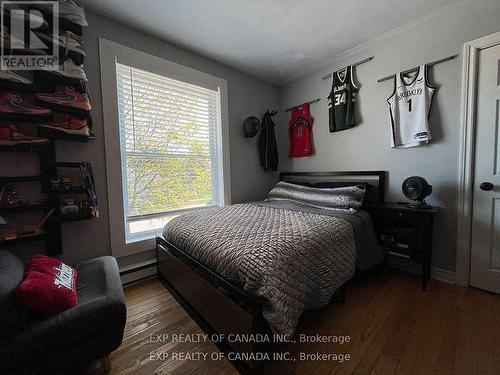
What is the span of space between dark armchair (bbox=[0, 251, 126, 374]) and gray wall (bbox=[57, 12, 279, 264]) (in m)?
0.62

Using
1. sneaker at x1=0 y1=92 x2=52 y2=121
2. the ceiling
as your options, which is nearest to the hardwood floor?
sneaker at x1=0 y1=92 x2=52 y2=121

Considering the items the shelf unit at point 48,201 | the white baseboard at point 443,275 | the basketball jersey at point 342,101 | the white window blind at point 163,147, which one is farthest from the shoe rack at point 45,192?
the white baseboard at point 443,275

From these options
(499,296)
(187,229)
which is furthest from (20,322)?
(499,296)

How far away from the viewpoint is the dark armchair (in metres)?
0.83

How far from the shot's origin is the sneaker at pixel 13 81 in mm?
1332

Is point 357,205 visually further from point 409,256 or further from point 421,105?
point 421,105

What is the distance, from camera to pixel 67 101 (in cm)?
154

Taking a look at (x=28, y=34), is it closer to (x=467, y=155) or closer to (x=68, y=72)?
(x=68, y=72)

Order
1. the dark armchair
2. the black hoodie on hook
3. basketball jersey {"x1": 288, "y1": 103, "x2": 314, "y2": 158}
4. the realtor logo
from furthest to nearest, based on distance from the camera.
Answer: the black hoodie on hook, basketball jersey {"x1": 288, "y1": 103, "x2": 314, "y2": 158}, the realtor logo, the dark armchair

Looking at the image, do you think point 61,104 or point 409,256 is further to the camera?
point 409,256

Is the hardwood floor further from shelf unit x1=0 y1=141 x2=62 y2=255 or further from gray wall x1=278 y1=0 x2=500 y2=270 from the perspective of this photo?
shelf unit x1=0 y1=141 x2=62 y2=255

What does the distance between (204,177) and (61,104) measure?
4.69 ft

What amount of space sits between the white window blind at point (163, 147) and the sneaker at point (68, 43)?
1.20ft

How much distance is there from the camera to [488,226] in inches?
66.3
